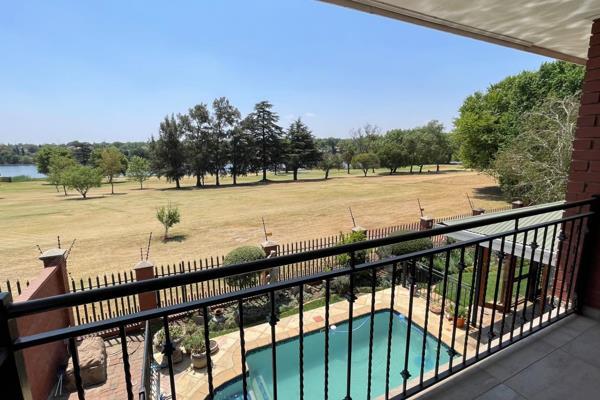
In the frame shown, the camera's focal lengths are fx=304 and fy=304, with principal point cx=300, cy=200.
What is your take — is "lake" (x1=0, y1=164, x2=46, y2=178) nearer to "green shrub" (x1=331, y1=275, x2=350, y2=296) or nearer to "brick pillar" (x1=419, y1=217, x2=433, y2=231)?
"green shrub" (x1=331, y1=275, x2=350, y2=296)

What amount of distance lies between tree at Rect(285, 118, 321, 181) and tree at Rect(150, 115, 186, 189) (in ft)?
44.4

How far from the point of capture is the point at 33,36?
468 inches

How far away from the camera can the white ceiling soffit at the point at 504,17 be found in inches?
81.6

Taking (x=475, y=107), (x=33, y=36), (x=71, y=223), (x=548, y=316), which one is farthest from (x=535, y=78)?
(x=71, y=223)

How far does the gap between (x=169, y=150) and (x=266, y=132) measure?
12391 millimetres

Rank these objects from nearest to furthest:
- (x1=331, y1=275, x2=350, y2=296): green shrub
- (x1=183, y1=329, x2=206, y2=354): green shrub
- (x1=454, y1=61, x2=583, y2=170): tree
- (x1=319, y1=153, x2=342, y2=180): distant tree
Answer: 1. (x1=183, y1=329, x2=206, y2=354): green shrub
2. (x1=331, y1=275, x2=350, y2=296): green shrub
3. (x1=454, y1=61, x2=583, y2=170): tree
4. (x1=319, y1=153, x2=342, y2=180): distant tree

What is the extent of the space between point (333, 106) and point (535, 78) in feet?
93.0

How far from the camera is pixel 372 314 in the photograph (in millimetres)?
1501

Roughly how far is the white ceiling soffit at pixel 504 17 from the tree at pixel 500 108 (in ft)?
65.0

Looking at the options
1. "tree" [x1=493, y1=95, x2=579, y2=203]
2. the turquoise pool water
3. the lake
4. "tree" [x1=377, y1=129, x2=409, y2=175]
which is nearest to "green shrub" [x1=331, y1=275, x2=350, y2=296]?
the turquoise pool water

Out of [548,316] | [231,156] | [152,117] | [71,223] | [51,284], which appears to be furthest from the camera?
[231,156]

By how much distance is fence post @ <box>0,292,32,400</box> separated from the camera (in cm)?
79

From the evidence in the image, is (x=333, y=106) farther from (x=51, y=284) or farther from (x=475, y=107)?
(x=51, y=284)

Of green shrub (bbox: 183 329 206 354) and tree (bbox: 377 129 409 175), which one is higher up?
tree (bbox: 377 129 409 175)
